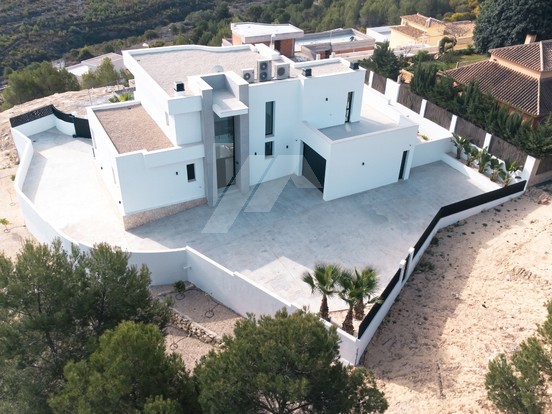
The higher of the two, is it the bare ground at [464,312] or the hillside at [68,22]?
the bare ground at [464,312]

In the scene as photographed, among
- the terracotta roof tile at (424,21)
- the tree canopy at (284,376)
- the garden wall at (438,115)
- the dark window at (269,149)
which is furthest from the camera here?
the terracotta roof tile at (424,21)

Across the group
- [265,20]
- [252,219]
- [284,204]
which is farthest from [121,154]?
[265,20]

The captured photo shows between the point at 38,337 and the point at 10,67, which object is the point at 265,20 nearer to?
the point at 10,67

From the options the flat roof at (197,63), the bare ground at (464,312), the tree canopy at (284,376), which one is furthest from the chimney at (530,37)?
the tree canopy at (284,376)

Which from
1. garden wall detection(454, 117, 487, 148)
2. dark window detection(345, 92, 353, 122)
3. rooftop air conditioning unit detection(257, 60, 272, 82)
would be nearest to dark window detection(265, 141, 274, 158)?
rooftop air conditioning unit detection(257, 60, 272, 82)

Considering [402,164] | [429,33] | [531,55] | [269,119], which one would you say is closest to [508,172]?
[402,164]

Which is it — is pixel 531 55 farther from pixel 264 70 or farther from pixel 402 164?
pixel 264 70

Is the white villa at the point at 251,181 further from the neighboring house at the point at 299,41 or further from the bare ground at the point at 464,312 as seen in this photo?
the neighboring house at the point at 299,41
